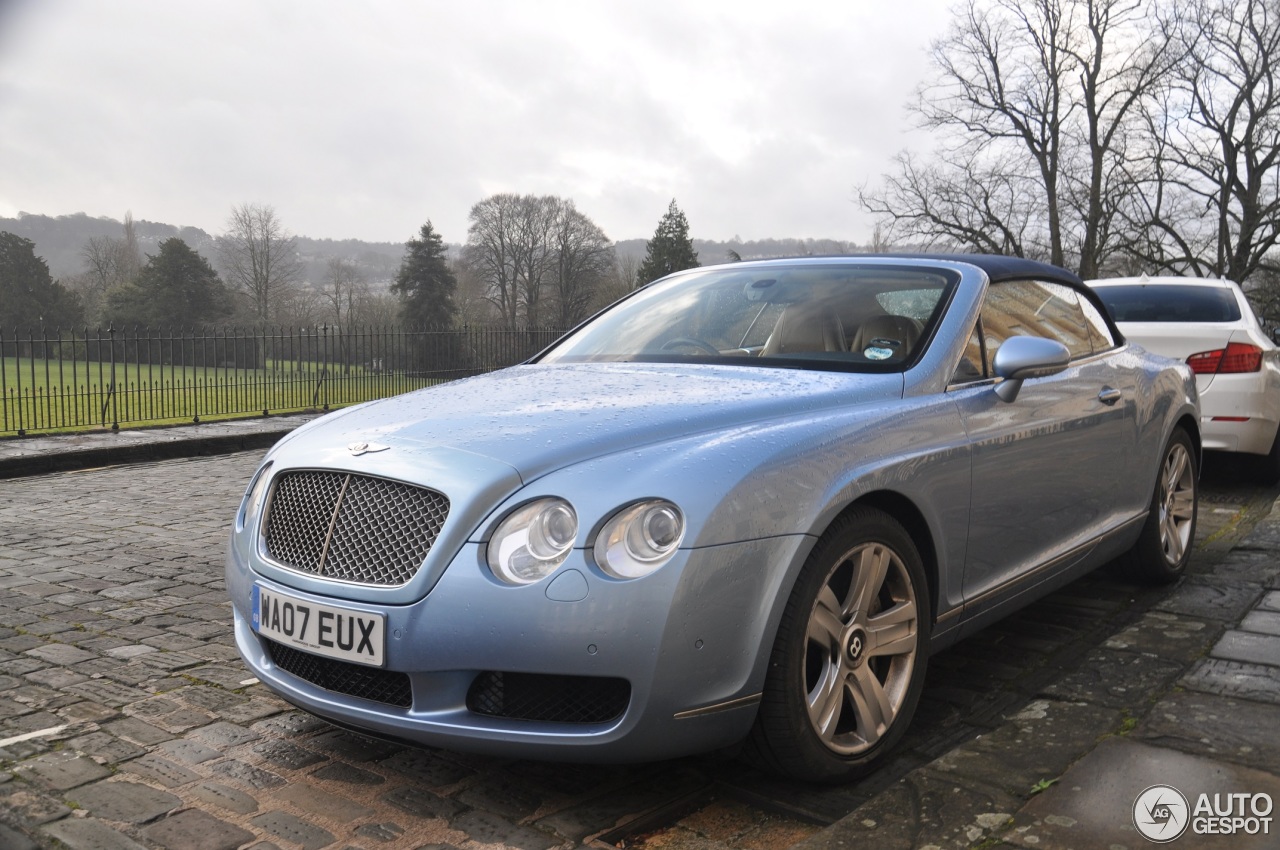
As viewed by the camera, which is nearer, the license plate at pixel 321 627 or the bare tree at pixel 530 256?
the license plate at pixel 321 627

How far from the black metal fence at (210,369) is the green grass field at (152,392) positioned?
2 cm

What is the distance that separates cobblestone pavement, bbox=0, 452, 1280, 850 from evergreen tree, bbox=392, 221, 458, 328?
64.0 m

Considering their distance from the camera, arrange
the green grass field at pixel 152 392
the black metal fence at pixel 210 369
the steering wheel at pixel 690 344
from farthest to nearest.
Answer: the black metal fence at pixel 210 369
the green grass field at pixel 152 392
the steering wheel at pixel 690 344

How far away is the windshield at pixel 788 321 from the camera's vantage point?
369cm

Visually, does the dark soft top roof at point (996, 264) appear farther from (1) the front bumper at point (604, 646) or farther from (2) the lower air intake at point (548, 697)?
(2) the lower air intake at point (548, 697)

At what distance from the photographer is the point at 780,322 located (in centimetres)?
391

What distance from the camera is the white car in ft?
24.8

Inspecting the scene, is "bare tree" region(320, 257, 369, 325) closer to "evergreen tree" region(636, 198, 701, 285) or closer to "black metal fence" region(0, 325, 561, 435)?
"evergreen tree" region(636, 198, 701, 285)

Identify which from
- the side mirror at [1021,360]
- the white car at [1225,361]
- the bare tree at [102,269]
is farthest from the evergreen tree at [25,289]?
the side mirror at [1021,360]

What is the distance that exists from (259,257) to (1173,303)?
65.1 m

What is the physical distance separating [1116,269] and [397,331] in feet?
101

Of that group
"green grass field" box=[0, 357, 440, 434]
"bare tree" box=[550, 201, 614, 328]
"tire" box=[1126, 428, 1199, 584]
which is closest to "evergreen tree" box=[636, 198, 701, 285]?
"bare tree" box=[550, 201, 614, 328]

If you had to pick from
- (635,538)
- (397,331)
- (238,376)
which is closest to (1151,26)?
(397,331)

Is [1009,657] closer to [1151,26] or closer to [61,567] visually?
[61,567]
